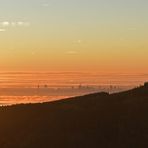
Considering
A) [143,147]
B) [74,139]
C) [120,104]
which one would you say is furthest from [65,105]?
[143,147]

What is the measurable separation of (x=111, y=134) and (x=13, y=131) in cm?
1003

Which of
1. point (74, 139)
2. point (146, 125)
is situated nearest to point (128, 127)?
point (146, 125)

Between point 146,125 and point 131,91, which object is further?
point 131,91

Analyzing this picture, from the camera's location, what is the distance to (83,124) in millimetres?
52062

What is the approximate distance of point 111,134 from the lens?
160 ft

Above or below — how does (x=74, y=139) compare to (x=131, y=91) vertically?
below

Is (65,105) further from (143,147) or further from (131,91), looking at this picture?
(143,147)

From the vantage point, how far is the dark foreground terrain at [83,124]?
48.0m

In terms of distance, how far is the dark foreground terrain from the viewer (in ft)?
157

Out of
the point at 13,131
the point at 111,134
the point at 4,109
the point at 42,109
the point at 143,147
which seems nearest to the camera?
the point at 143,147

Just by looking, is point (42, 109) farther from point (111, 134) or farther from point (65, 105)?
point (111, 134)

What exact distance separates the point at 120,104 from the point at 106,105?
1410 mm

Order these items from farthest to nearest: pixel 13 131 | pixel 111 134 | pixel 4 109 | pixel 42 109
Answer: pixel 4 109, pixel 42 109, pixel 13 131, pixel 111 134

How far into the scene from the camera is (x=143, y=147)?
45719 millimetres
